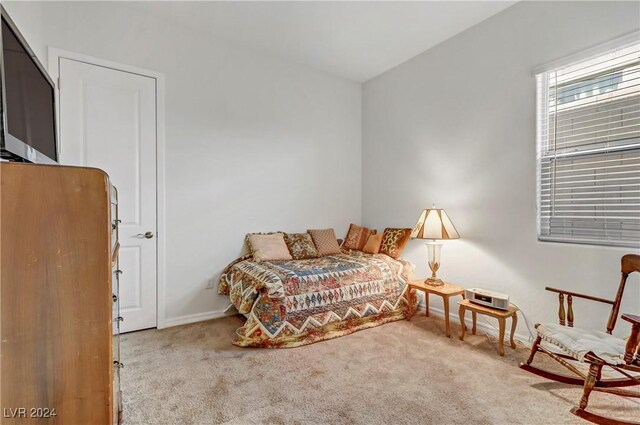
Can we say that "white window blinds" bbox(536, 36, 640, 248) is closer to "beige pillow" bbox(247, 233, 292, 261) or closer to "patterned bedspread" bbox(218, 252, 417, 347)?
"patterned bedspread" bbox(218, 252, 417, 347)

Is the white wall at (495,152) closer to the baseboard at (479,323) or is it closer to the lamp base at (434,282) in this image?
the baseboard at (479,323)

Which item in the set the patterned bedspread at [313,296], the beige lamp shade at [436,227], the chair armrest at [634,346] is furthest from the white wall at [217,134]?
the chair armrest at [634,346]

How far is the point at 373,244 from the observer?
363 cm

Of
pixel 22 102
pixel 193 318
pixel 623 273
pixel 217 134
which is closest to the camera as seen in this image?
pixel 22 102

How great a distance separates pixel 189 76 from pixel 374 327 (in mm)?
3101

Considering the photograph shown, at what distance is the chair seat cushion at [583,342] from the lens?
1.60 metres

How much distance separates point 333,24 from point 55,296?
3.08 metres

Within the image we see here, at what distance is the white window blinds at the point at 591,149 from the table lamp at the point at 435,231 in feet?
2.35

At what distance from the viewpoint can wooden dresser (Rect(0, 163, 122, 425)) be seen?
33.2 inches

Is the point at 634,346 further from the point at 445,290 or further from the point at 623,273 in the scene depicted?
the point at 445,290

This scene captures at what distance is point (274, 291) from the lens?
96.5 inches

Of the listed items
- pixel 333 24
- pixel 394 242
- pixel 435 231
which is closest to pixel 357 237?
pixel 394 242

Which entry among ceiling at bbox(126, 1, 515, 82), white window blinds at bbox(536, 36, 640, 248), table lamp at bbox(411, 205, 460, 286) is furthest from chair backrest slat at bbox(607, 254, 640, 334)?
ceiling at bbox(126, 1, 515, 82)

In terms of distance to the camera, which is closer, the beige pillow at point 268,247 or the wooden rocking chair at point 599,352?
the wooden rocking chair at point 599,352
